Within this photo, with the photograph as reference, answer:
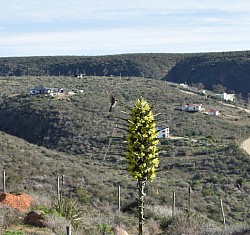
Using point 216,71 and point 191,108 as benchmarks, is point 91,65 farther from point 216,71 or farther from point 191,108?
point 191,108

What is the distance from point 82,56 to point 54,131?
3784 inches

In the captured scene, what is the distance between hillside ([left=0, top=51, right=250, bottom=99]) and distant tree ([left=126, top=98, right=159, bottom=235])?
112386mm

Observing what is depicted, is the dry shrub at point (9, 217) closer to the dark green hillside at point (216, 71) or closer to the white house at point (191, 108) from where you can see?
the white house at point (191, 108)

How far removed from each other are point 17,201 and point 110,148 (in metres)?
30.3

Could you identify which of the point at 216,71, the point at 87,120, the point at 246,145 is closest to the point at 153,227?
the point at 246,145

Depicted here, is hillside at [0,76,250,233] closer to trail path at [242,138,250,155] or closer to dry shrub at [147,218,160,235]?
dry shrub at [147,218,160,235]

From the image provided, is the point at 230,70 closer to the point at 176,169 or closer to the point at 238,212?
the point at 176,169

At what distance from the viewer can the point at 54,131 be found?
185 feet

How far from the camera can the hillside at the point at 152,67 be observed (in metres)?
126

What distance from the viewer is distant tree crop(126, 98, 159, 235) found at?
11.2 metres

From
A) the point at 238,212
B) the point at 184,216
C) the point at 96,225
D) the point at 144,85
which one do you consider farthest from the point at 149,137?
the point at 144,85

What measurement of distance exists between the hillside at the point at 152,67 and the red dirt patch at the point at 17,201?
108 metres

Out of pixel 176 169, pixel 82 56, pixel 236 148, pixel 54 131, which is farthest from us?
pixel 82 56

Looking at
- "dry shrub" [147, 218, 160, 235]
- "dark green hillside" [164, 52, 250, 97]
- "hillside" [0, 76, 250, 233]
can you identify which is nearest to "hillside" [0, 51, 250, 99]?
"dark green hillside" [164, 52, 250, 97]
